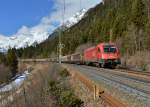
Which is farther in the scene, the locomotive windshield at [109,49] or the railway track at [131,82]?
the locomotive windshield at [109,49]

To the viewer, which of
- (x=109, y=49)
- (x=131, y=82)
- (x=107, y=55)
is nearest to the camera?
(x=131, y=82)

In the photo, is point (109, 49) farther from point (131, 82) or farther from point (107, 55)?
point (131, 82)

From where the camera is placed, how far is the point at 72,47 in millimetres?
165625

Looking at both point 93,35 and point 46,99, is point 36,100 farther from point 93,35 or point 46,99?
point 93,35

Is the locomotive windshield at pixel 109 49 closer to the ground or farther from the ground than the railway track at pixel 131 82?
farther from the ground

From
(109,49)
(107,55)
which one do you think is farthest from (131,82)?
(109,49)

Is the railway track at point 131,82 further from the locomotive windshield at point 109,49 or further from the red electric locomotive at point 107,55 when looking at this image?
the locomotive windshield at point 109,49

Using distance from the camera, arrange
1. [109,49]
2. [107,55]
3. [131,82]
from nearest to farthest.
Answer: [131,82] → [107,55] → [109,49]

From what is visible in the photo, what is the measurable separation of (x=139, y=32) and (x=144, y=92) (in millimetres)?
61828

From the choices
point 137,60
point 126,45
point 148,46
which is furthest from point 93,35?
point 137,60

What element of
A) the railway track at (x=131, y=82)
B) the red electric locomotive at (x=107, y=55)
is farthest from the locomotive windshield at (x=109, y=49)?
the railway track at (x=131, y=82)

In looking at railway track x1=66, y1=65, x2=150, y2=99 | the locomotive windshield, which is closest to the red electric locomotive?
the locomotive windshield

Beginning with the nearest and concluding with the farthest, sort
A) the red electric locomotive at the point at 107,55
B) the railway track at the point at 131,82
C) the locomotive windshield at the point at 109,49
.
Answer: the railway track at the point at 131,82 < the red electric locomotive at the point at 107,55 < the locomotive windshield at the point at 109,49

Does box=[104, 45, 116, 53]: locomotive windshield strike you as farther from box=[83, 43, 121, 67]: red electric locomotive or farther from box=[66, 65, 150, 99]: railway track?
box=[66, 65, 150, 99]: railway track
